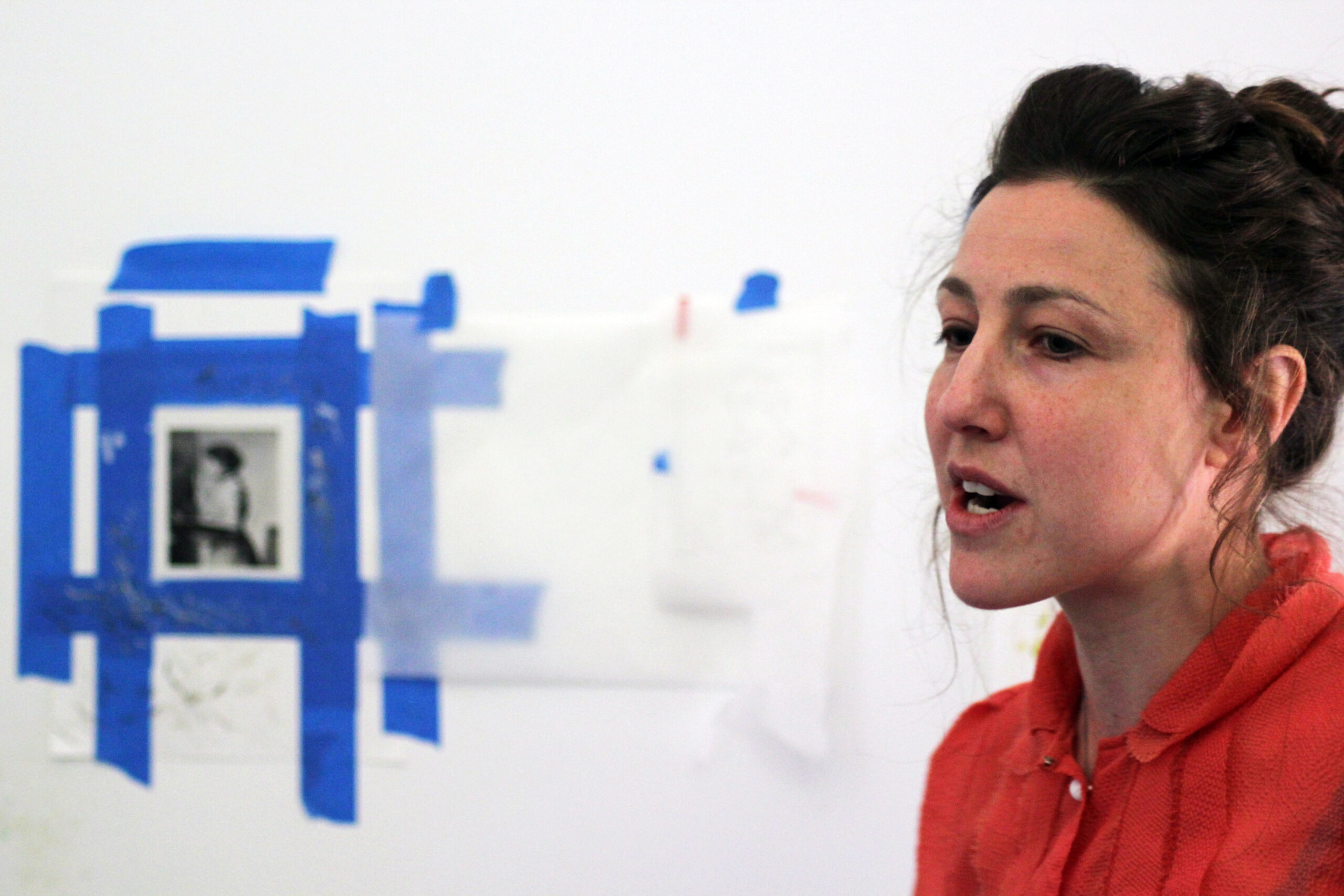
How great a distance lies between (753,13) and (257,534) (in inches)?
29.7

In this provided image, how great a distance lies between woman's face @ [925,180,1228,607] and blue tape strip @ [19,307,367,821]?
2.44ft

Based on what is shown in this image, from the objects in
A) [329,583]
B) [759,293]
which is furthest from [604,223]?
[329,583]

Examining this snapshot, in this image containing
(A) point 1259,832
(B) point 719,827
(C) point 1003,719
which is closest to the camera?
(A) point 1259,832

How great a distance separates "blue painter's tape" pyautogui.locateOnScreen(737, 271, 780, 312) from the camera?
3.74 ft

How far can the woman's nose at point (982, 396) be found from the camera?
62 centimetres

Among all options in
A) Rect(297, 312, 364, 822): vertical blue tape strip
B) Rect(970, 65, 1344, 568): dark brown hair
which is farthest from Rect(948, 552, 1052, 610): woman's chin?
Rect(297, 312, 364, 822): vertical blue tape strip

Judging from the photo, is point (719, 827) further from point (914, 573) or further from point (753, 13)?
point (753, 13)

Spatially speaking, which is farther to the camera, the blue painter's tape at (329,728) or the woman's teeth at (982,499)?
the blue painter's tape at (329,728)

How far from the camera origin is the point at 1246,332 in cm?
59

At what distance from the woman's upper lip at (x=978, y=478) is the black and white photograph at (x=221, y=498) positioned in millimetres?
796

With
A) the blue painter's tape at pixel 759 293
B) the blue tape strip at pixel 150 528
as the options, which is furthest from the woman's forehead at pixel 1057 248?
the blue tape strip at pixel 150 528

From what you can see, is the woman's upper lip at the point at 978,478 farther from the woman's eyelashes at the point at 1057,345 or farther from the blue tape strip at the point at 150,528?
Result: the blue tape strip at the point at 150,528

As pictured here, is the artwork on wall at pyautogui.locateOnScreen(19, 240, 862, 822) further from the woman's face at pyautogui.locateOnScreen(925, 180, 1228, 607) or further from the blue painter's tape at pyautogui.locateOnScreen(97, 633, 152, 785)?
the woman's face at pyautogui.locateOnScreen(925, 180, 1228, 607)

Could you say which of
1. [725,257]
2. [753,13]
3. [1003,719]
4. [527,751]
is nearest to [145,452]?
[527,751]
